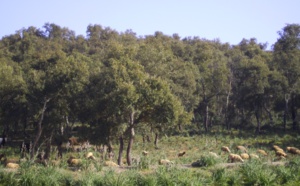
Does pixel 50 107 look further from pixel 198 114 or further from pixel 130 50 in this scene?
pixel 198 114

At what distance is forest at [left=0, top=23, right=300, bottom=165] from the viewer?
2616 cm

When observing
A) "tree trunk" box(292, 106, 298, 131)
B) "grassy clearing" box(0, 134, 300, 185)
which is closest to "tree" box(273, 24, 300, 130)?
"tree trunk" box(292, 106, 298, 131)

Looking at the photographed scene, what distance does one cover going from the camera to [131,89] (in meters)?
24.6

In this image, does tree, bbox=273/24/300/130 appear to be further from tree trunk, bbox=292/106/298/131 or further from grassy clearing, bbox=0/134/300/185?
grassy clearing, bbox=0/134/300/185

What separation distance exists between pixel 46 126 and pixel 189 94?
22.7 m

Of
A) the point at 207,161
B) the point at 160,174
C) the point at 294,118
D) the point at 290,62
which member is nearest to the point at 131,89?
the point at 207,161

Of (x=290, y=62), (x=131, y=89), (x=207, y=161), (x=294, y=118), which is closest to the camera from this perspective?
(x=207, y=161)

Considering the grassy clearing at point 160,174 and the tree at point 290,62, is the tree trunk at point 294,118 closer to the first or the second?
the tree at point 290,62

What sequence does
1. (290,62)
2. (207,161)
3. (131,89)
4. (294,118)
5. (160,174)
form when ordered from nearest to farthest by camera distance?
(160,174) < (207,161) < (131,89) < (290,62) < (294,118)

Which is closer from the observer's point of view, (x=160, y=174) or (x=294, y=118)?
(x=160, y=174)

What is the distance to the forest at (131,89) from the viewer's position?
26156 millimetres

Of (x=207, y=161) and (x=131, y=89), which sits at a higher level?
(x=131, y=89)

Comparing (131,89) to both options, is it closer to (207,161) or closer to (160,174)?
(207,161)

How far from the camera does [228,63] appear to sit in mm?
60594
